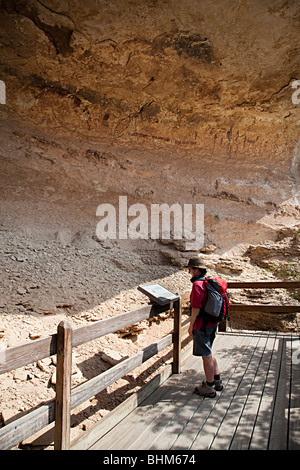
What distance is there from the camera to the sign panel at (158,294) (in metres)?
4.30

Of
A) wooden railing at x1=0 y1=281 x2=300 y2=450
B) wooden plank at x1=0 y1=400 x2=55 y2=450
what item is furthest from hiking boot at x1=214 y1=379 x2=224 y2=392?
wooden plank at x1=0 y1=400 x2=55 y2=450

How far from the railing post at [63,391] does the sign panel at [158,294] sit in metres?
1.73

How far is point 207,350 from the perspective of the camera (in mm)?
3875

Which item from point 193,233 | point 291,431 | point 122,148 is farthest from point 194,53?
point 291,431

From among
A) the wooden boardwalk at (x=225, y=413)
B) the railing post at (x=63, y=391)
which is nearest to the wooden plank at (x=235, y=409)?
the wooden boardwalk at (x=225, y=413)

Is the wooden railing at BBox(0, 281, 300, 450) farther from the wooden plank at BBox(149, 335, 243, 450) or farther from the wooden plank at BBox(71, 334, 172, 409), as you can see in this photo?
the wooden plank at BBox(149, 335, 243, 450)

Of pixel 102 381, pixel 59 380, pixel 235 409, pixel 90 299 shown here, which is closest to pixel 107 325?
pixel 102 381

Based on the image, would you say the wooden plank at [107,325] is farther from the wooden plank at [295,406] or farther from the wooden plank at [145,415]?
the wooden plank at [295,406]

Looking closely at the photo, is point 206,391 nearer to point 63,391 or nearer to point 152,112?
point 63,391

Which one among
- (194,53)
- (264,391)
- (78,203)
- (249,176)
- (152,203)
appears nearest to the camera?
(264,391)

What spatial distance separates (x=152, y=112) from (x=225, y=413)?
39.7ft

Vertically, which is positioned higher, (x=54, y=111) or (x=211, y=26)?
(x=211, y=26)

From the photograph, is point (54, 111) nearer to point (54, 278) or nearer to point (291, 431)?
point (54, 278)

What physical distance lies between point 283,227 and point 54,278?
9.36 metres
